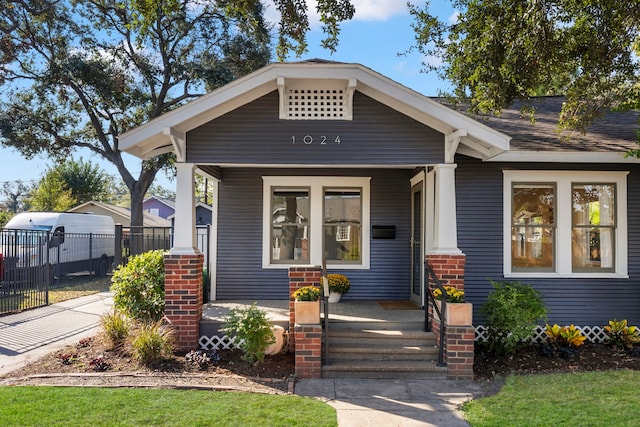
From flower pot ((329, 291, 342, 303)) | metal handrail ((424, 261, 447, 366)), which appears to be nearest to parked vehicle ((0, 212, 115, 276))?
flower pot ((329, 291, 342, 303))

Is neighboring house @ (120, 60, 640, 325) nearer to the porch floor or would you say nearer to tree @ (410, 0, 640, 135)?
the porch floor

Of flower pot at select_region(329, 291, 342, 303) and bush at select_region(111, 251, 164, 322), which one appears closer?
bush at select_region(111, 251, 164, 322)

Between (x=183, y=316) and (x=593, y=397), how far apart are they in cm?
510

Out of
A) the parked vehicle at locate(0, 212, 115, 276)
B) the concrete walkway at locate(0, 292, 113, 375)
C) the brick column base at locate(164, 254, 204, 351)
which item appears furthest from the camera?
the parked vehicle at locate(0, 212, 115, 276)

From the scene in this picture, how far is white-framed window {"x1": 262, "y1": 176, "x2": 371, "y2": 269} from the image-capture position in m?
8.33

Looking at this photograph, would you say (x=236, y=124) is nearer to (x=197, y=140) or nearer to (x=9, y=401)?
(x=197, y=140)

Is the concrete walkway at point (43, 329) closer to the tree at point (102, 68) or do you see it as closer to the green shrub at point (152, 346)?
the green shrub at point (152, 346)

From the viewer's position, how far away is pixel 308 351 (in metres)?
5.56

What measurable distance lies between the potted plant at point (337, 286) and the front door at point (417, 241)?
3.99 ft

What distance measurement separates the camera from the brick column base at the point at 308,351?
18.2 ft

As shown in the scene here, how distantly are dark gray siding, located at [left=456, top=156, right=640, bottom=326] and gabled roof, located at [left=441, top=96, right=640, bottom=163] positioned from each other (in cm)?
37

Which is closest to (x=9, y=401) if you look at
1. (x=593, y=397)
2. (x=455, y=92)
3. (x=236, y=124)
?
(x=236, y=124)

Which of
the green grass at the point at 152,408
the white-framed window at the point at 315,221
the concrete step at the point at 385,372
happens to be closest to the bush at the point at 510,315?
the concrete step at the point at 385,372

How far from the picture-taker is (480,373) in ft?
19.1
